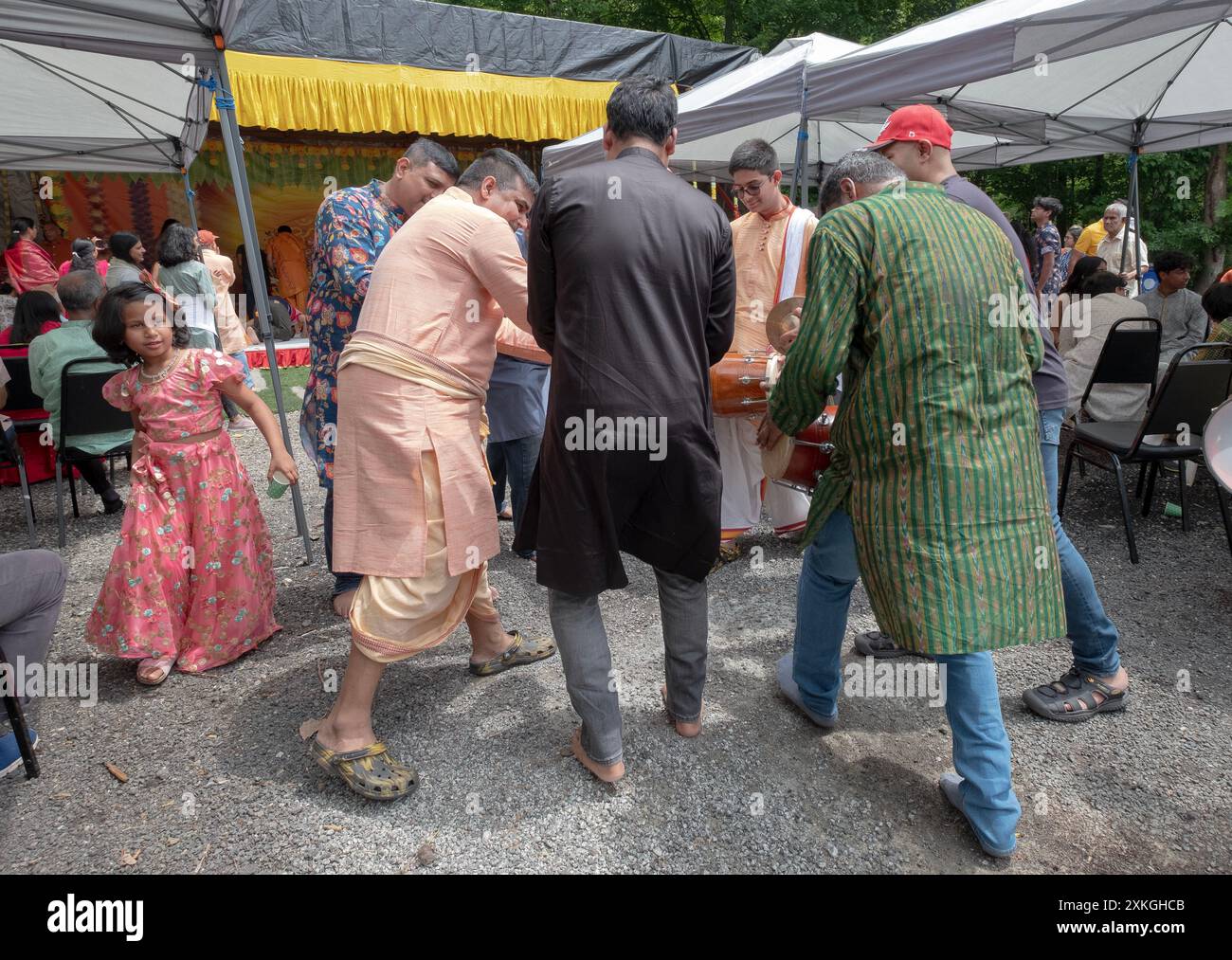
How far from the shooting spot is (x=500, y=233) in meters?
2.28

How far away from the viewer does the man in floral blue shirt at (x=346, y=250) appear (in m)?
3.00

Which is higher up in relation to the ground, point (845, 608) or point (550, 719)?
point (845, 608)

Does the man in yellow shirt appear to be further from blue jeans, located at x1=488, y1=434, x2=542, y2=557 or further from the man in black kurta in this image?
the man in black kurta

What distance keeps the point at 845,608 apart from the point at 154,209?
13.9 meters

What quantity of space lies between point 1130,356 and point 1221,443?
198 centimetres

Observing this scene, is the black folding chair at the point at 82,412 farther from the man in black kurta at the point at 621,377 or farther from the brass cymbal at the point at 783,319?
the brass cymbal at the point at 783,319

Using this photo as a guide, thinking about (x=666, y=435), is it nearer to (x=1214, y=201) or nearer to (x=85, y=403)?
(x=85, y=403)

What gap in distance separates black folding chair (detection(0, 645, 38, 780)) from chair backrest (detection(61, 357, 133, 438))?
2.73m

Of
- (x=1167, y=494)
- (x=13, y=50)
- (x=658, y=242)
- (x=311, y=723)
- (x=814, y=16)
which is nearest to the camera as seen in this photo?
(x=658, y=242)

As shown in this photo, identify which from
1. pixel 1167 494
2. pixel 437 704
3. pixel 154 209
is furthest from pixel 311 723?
pixel 154 209

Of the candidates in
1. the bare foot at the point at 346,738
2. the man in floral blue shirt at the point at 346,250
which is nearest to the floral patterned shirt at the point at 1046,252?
the man in floral blue shirt at the point at 346,250

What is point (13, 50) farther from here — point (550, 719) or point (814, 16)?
point (814, 16)

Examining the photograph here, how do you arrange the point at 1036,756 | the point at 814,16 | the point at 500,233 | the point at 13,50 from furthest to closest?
the point at 814,16 < the point at 13,50 < the point at 1036,756 < the point at 500,233

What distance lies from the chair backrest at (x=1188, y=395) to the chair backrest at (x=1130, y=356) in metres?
0.49
